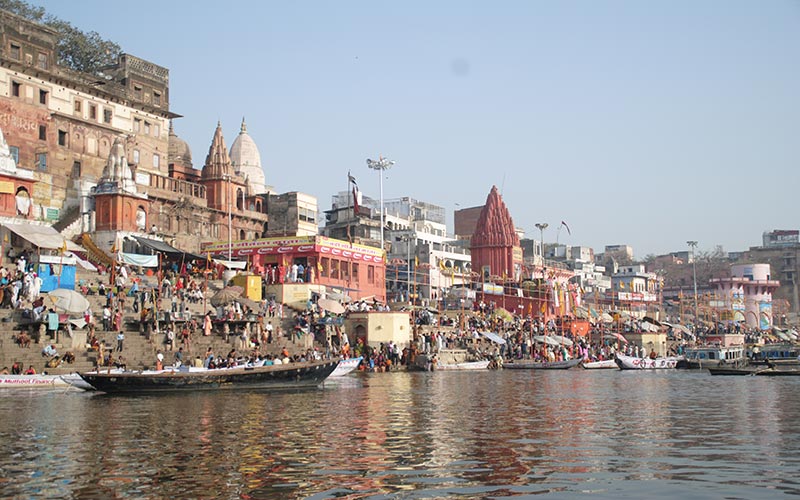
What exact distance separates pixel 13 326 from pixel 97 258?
12406 mm

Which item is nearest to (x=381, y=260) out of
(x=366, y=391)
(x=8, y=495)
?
(x=366, y=391)

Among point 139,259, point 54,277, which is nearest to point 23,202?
point 139,259

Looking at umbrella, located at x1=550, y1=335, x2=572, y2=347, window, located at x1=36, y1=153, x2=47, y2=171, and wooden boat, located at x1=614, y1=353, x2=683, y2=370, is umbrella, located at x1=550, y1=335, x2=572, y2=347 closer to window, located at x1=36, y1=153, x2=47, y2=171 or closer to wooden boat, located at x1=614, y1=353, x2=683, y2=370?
wooden boat, located at x1=614, y1=353, x2=683, y2=370

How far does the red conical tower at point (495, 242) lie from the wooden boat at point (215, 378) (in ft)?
148

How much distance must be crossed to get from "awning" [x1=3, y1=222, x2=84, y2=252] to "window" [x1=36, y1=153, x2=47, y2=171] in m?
9.00

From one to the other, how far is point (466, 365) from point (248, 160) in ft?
90.0

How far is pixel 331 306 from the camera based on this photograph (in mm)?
41000

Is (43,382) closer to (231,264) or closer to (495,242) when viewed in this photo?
(231,264)

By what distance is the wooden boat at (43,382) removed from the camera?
987 inches

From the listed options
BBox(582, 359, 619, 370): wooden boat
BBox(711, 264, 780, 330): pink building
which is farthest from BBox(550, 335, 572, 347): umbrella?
BBox(711, 264, 780, 330): pink building

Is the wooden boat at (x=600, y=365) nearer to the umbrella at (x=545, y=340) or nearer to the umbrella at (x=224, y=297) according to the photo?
the umbrella at (x=545, y=340)

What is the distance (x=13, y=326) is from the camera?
89.7 feet

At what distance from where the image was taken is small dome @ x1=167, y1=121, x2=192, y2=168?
193 ft

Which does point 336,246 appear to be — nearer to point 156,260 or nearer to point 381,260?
point 381,260
